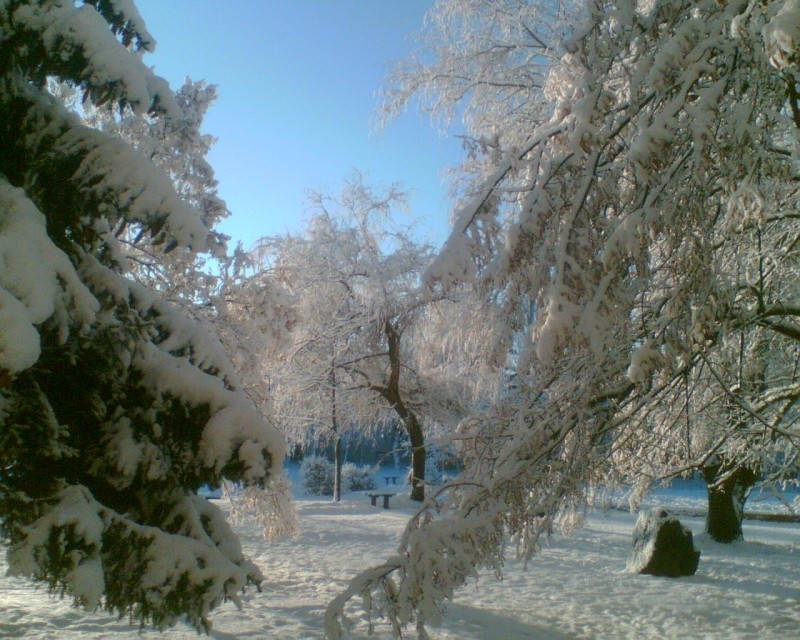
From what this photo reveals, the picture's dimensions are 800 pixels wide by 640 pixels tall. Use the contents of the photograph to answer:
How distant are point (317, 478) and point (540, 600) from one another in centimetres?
1639

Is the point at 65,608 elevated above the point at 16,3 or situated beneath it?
situated beneath

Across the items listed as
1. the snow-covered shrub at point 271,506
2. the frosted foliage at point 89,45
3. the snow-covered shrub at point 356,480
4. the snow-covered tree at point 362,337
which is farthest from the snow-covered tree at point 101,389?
the snow-covered shrub at point 356,480

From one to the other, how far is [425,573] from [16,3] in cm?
354

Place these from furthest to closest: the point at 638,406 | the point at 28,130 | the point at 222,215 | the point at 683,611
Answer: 1. the point at 222,215
2. the point at 683,611
3. the point at 638,406
4. the point at 28,130

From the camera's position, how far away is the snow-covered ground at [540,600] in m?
6.07

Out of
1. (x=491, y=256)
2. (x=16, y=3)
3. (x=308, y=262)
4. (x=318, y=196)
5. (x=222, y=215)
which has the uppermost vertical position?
(x=318, y=196)

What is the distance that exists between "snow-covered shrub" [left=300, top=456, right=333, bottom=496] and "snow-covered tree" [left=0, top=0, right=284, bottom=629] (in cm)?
2019

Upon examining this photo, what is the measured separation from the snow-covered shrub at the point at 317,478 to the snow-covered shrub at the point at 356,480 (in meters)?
0.74

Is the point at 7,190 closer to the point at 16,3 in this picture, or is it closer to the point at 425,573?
the point at 16,3

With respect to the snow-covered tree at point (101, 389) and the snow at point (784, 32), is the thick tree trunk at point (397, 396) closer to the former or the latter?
the snow-covered tree at point (101, 389)

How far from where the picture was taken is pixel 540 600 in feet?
24.5

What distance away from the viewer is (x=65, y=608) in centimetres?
649

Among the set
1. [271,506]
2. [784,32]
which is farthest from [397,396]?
[784,32]

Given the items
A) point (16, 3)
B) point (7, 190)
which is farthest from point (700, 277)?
point (16, 3)
